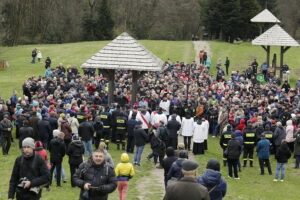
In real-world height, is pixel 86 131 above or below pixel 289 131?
above

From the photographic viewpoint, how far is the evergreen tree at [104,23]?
64.2 meters

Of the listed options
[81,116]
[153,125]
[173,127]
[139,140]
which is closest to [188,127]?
[173,127]

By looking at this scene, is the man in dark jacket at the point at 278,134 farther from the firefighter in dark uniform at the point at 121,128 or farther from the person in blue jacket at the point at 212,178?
the person in blue jacket at the point at 212,178

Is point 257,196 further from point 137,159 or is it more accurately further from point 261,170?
Answer: point 137,159

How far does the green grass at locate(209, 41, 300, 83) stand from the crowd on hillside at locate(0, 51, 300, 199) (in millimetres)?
16019

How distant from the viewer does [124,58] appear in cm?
2344

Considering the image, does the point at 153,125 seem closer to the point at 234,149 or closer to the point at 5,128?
the point at 234,149

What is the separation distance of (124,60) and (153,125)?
487cm


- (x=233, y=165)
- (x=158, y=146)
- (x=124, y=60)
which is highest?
(x=124, y=60)

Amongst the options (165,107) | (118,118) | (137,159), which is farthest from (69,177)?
(165,107)

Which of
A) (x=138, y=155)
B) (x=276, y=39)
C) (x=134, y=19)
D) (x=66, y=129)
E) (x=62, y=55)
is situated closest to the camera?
(x=66, y=129)

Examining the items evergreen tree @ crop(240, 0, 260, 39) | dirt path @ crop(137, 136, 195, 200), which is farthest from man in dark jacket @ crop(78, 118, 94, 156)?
evergreen tree @ crop(240, 0, 260, 39)

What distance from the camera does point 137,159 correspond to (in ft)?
57.7

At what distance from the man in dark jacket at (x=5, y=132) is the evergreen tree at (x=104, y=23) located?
4687cm
